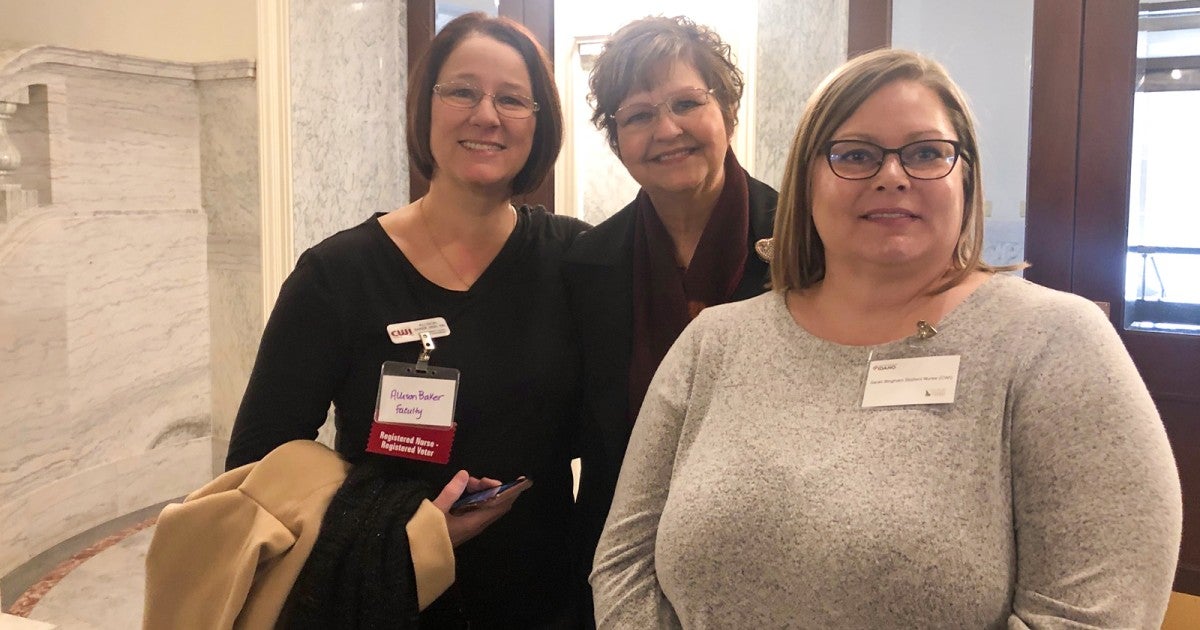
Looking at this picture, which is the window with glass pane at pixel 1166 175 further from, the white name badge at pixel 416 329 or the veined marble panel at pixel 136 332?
the veined marble panel at pixel 136 332

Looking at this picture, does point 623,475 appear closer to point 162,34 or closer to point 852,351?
point 852,351

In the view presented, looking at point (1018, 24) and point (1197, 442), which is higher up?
point (1018, 24)

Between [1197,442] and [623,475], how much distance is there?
7.73 ft

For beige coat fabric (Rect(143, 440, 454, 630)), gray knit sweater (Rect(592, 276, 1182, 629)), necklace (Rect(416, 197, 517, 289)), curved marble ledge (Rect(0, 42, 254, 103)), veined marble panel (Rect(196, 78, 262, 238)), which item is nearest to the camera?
gray knit sweater (Rect(592, 276, 1182, 629))

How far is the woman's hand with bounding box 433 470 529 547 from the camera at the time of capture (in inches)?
61.1

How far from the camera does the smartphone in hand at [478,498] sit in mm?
1551

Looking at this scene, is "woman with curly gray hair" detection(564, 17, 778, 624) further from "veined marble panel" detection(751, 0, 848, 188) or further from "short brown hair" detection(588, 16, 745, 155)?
"veined marble panel" detection(751, 0, 848, 188)

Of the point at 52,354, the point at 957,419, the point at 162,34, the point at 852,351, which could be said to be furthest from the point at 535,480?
the point at 162,34

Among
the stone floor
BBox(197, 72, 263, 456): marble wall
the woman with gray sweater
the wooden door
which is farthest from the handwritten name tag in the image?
BBox(197, 72, 263, 456): marble wall

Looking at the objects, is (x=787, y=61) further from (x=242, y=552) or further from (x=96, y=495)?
(x=96, y=495)

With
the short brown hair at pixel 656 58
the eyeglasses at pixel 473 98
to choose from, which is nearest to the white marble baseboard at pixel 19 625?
the eyeglasses at pixel 473 98

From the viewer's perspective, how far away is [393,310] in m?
1.68

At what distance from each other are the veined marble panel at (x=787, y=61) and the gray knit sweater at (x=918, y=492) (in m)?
2.18

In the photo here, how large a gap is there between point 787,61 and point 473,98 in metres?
1.95
